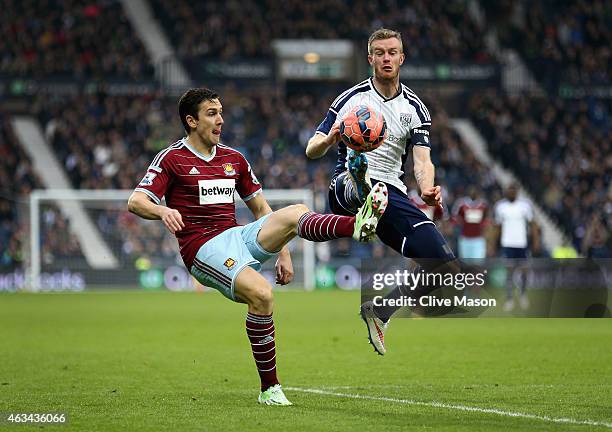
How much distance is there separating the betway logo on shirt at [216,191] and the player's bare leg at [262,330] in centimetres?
73

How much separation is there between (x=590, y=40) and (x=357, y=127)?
31.5 metres

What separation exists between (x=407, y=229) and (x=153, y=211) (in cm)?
229

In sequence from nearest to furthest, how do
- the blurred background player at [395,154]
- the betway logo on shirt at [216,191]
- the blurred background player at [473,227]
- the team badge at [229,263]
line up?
the team badge at [229,263], the betway logo on shirt at [216,191], the blurred background player at [395,154], the blurred background player at [473,227]

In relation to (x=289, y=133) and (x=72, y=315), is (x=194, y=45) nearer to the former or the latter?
(x=289, y=133)

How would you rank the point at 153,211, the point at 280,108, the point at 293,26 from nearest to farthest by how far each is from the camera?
the point at 153,211 → the point at 280,108 → the point at 293,26

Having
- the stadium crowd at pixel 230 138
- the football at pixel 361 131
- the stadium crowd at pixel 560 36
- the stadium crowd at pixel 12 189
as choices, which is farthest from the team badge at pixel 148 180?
the stadium crowd at pixel 560 36

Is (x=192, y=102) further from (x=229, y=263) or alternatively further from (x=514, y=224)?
(x=514, y=224)

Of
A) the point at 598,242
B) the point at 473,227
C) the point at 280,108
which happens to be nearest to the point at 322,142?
the point at 473,227

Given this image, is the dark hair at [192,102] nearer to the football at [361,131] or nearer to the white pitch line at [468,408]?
the football at [361,131]

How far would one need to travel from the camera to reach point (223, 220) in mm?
8961

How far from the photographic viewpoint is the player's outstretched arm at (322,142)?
8.41 m

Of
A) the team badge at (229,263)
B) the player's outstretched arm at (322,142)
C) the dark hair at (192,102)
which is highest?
the dark hair at (192,102)

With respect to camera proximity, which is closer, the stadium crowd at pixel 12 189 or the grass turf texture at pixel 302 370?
the grass turf texture at pixel 302 370

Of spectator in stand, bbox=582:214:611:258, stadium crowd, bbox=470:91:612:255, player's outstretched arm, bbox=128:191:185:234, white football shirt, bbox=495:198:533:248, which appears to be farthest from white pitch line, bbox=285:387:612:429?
stadium crowd, bbox=470:91:612:255
